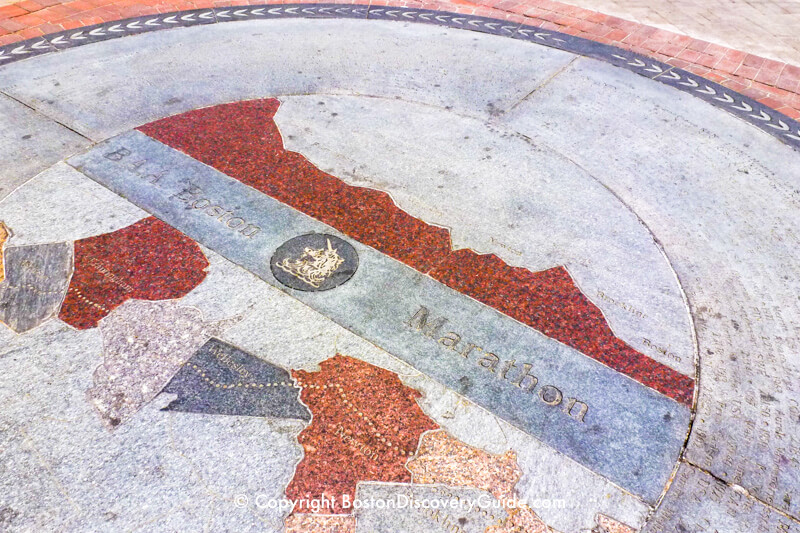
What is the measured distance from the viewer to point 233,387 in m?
3.08

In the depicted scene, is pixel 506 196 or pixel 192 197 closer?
pixel 192 197

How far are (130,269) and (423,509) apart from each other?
2450 millimetres

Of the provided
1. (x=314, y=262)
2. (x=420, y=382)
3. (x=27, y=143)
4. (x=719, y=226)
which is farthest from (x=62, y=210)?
(x=719, y=226)

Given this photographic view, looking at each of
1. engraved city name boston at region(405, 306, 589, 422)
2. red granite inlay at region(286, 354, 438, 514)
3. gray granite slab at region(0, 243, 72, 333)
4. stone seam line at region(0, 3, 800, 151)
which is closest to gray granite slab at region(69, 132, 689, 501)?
engraved city name boston at region(405, 306, 589, 422)

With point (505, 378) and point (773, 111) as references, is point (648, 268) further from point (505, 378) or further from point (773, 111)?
point (773, 111)

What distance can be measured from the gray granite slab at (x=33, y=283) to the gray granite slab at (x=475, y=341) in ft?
2.32

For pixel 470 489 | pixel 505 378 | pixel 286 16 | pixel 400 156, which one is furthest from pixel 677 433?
pixel 286 16

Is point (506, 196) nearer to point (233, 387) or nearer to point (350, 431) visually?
point (350, 431)

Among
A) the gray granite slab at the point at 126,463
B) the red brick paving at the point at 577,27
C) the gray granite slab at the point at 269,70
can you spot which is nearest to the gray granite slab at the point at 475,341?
the gray granite slab at the point at 126,463

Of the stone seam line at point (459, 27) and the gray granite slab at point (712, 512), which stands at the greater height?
the stone seam line at point (459, 27)

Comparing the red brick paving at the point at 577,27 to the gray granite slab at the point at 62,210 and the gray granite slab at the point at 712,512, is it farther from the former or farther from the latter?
the gray granite slab at the point at 712,512

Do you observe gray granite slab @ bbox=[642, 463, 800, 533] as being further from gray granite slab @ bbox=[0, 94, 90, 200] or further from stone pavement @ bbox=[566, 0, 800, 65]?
stone pavement @ bbox=[566, 0, 800, 65]

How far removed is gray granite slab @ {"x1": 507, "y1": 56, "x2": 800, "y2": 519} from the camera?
9.77 ft

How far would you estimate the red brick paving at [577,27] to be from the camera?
606cm
